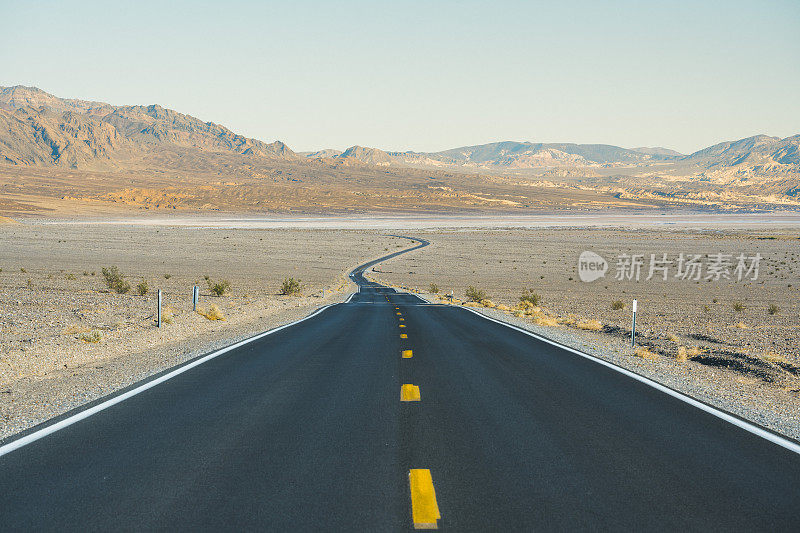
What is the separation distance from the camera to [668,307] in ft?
106

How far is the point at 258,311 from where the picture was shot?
25875 mm

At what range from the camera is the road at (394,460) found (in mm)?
5035

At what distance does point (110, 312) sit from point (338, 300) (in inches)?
623

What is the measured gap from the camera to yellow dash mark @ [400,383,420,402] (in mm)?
9133

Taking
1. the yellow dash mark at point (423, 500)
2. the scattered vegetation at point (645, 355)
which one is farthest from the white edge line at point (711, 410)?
the yellow dash mark at point (423, 500)

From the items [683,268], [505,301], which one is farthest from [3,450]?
[683,268]

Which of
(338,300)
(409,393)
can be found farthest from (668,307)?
(409,393)

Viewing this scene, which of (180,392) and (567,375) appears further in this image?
(567,375)

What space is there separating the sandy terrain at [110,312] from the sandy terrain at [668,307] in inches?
342

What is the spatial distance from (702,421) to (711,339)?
12.3m

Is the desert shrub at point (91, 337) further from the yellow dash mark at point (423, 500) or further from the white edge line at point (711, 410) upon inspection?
the yellow dash mark at point (423, 500)

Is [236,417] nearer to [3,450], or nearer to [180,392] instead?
[180,392]

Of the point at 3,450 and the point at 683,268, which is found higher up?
the point at 3,450

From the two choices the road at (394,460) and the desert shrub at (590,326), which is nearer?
the road at (394,460)
